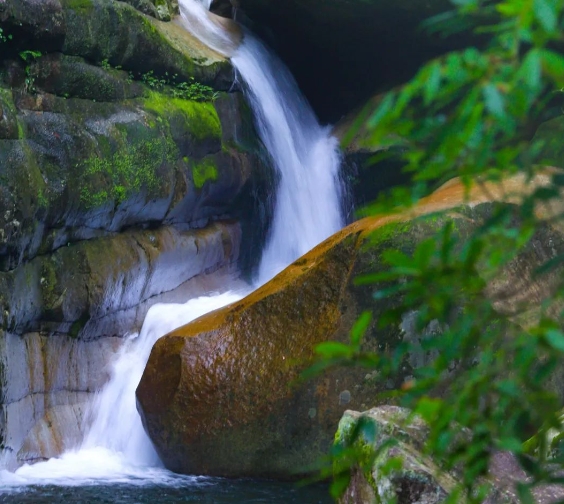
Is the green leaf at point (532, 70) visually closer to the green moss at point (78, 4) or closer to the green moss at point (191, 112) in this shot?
the green moss at point (78, 4)

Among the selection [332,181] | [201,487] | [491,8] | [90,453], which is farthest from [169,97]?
[491,8]

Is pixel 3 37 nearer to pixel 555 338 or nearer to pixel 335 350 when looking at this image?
pixel 335 350

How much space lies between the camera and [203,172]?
10289 mm

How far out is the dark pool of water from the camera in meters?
5.84

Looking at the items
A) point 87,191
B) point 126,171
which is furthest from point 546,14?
point 126,171

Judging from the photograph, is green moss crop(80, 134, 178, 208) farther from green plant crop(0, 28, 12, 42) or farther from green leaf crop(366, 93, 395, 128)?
green leaf crop(366, 93, 395, 128)

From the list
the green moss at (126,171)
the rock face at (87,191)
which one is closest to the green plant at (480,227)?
the rock face at (87,191)

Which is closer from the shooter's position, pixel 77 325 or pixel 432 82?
pixel 432 82

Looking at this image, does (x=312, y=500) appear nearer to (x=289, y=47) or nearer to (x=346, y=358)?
(x=346, y=358)

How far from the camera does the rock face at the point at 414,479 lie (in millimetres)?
3871

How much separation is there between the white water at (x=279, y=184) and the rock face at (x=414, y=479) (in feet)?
13.1

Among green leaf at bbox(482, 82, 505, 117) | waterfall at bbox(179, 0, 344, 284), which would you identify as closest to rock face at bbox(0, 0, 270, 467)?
waterfall at bbox(179, 0, 344, 284)

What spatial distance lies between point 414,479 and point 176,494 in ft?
8.96

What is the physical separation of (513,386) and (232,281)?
32.5 ft
